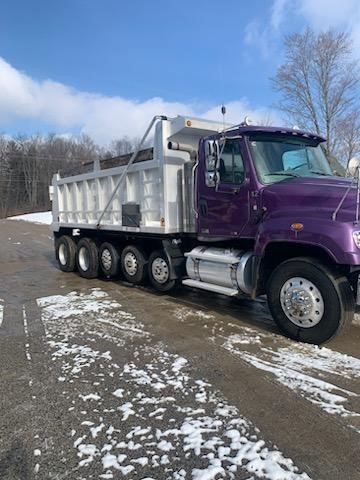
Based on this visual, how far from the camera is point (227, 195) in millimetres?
6270

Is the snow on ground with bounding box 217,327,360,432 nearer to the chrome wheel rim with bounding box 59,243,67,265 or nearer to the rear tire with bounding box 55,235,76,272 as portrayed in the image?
the rear tire with bounding box 55,235,76,272

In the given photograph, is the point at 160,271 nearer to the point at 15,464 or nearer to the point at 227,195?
the point at 227,195

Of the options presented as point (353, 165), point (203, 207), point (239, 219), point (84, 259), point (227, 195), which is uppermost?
point (353, 165)

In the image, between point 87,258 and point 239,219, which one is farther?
point 87,258

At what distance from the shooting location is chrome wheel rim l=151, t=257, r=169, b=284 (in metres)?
7.70

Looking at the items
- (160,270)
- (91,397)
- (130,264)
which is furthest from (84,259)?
(91,397)

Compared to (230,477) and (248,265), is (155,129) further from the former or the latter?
(230,477)

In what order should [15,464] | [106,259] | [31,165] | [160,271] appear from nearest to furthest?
[15,464], [160,271], [106,259], [31,165]

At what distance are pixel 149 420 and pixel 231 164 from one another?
3.93m

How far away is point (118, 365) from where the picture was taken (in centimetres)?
453

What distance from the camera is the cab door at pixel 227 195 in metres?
6.04

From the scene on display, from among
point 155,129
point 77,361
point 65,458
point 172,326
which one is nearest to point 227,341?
point 172,326

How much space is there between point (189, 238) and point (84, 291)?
8.37ft

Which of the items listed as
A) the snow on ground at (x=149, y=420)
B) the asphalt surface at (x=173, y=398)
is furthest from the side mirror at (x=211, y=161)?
the snow on ground at (x=149, y=420)
